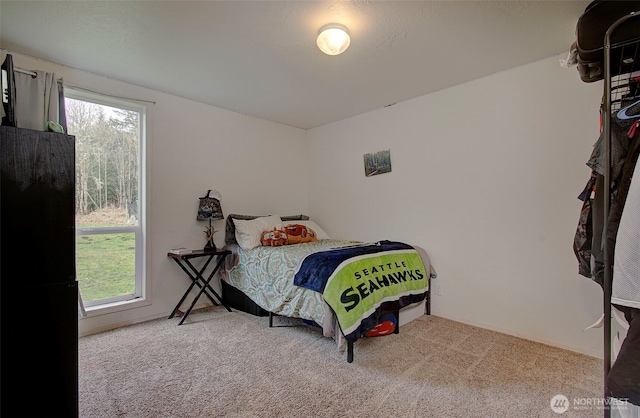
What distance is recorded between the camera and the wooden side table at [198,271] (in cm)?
308

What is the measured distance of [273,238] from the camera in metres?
3.41

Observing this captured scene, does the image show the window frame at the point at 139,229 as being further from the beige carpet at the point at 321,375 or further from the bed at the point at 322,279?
the bed at the point at 322,279

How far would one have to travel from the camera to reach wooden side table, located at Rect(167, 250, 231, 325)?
3.08m

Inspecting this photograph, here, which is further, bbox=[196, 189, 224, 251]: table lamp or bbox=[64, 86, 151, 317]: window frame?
bbox=[196, 189, 224, 251]: table lamp

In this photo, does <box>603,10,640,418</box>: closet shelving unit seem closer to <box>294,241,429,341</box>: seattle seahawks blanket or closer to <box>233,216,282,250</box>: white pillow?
<box>294,241,429,341</box>: seattle seahawks blanket

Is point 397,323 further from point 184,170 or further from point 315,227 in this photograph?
point 184,170

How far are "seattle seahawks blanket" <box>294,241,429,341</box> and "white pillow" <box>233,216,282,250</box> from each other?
0.93 m

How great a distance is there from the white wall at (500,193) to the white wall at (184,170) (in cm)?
151

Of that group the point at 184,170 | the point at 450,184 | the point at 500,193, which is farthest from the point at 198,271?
the point at 500,193

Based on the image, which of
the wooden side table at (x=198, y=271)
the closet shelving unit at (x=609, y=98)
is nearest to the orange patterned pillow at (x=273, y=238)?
the wooden side table at (x=198, y=271)

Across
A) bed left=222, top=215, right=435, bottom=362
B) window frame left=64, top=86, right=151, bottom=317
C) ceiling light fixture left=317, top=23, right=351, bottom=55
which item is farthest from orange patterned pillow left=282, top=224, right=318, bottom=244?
ceiling light fixture left=317, top=23, right=351, bottom=55

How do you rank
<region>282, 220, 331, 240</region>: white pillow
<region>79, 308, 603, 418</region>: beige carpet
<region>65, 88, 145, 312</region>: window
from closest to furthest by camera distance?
<region>79, 308, 603, 418</region>: beige carpet < <region>65, 88, 145, 312</region>: window < <region>282, 220, 331, 240</region>: white pillow

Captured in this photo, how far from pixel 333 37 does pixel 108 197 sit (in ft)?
8.50

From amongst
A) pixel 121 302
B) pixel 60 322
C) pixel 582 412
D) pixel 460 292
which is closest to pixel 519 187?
pixel 460 292
